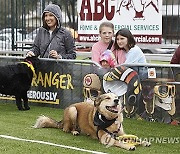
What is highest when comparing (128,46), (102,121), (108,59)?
(128,46)

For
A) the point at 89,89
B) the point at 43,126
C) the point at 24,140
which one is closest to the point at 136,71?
the point at 89,89

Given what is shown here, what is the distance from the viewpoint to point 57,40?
842 cm

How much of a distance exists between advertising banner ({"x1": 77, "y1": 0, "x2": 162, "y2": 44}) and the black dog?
276cm

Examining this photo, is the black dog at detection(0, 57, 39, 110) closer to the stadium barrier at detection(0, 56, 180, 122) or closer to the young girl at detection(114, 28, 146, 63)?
the stadium barrier at detection(0, 56, 180, 122)

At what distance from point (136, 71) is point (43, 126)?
67.3 inches

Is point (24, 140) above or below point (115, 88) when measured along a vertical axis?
below

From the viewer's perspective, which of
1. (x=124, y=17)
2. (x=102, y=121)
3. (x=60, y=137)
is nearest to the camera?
(x=102, y=121)

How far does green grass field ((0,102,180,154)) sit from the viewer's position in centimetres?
565

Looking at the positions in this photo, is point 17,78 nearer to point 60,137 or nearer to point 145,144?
point 60,137

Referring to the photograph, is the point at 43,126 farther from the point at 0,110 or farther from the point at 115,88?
the point at 0,110

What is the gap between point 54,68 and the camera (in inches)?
336

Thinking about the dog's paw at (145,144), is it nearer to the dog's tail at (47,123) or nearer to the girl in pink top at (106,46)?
the dog's tail at (47,123)

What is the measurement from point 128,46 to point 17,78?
2.12 m

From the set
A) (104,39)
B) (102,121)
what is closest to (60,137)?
(102,121)
